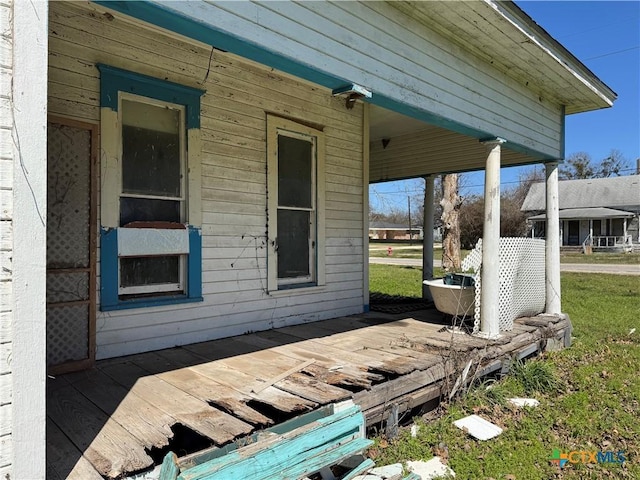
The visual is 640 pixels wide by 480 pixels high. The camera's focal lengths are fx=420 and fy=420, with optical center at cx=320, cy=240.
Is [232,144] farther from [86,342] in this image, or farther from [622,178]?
[622,178]

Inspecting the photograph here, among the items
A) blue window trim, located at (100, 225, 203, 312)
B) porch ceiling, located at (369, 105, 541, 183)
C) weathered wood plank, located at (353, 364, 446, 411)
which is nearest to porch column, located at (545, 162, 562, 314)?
porch ceiling, located at (369, 105, 541, 183)

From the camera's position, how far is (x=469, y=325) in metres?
5.36

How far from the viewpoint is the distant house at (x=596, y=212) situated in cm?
3341

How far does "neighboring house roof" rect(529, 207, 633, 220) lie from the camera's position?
32781 millimetres

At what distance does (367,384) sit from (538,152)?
4.37m

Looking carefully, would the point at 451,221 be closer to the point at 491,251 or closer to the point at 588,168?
the point at 491,251

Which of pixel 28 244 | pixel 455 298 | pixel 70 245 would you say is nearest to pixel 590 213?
pixel 455 298

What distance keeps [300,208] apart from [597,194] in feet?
136

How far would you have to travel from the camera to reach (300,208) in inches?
206

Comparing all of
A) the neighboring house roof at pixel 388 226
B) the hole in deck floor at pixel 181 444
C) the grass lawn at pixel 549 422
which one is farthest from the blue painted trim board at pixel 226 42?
the neighboring house roof at pixel 388 226

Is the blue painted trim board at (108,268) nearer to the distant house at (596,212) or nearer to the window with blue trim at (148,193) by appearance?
the window with blue trim at (148,193)

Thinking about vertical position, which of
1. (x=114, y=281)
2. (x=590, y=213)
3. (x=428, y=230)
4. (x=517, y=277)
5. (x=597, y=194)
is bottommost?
(x=517, y=277)

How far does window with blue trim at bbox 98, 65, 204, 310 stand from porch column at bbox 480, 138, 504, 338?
10.3ft

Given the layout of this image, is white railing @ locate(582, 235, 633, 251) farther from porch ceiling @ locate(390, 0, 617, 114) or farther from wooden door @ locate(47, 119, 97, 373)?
wooden door @ locate(47, 119, 97, 373)
